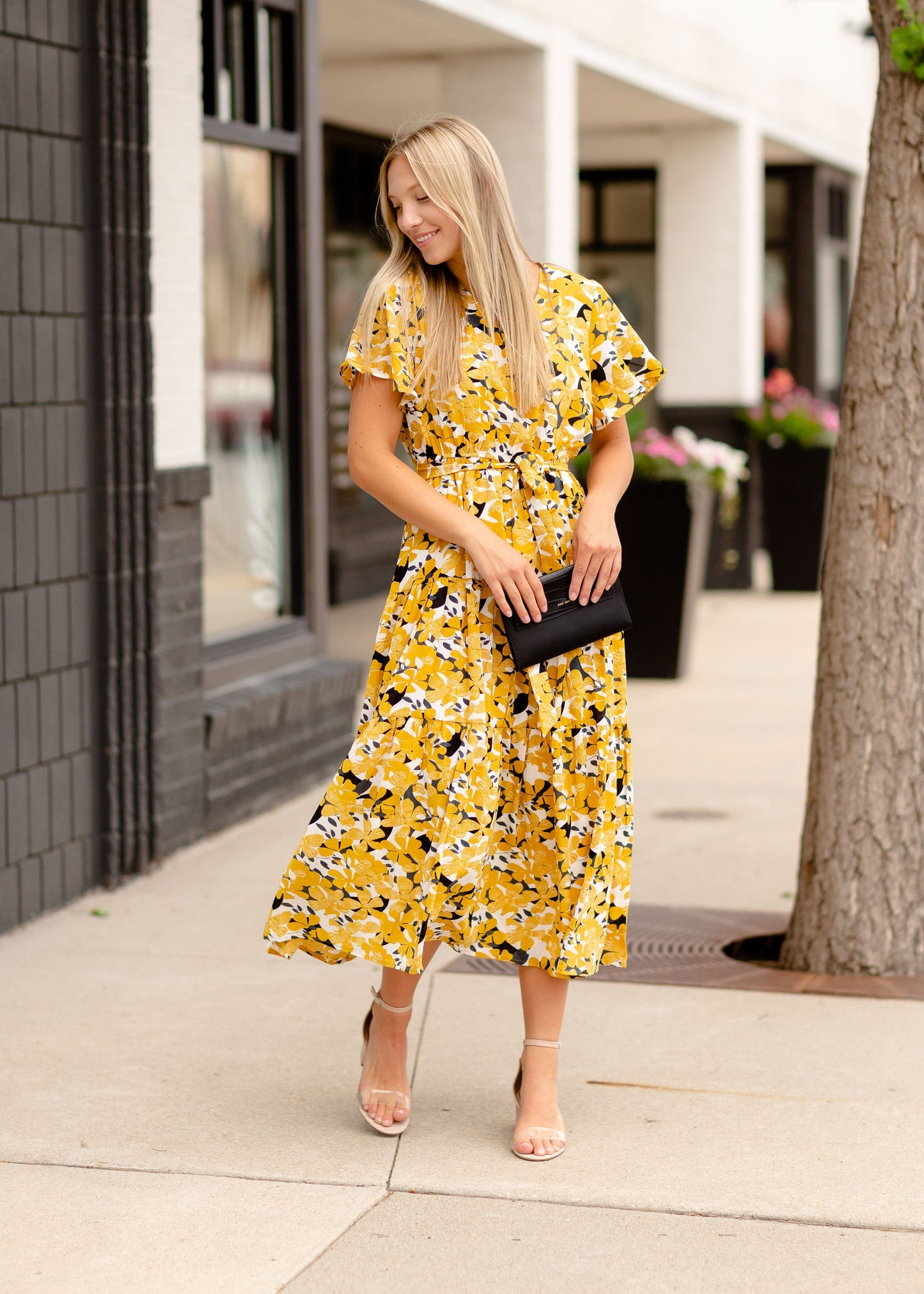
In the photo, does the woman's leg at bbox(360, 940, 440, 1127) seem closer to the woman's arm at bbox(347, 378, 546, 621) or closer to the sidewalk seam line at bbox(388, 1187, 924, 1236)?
the sidewalk seam line at bbox(388, 1187, 924, 1236)

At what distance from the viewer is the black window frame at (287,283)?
6.98 meters

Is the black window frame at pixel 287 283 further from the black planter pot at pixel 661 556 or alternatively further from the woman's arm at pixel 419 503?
the woman's arm at pixel 419 503

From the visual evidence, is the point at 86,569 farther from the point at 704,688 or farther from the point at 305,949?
the point at 704,688

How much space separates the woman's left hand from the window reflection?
10.9 feet

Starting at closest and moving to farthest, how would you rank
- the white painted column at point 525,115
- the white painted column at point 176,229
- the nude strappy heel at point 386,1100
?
the nude strappy heel at point 386,1100, the white painted column at point 176,229, the white painted column at point 525,115

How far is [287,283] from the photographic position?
7.36m

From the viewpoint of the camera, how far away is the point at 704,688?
9.82 metres

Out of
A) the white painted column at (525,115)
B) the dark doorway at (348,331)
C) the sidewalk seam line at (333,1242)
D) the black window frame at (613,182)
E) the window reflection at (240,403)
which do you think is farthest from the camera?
the black window frame at (613,182)

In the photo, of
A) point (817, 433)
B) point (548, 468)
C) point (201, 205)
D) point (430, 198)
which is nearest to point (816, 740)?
point (548, 468)

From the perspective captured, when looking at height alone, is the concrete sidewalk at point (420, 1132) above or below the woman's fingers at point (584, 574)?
below

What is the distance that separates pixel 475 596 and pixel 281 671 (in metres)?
3.68

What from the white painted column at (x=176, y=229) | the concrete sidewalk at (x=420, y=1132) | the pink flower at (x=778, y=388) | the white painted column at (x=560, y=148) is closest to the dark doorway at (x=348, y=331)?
the white painted column at (x=560, y=148)

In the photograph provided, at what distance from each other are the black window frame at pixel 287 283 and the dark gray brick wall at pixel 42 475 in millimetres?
1374

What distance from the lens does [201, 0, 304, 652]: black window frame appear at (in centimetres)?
698
